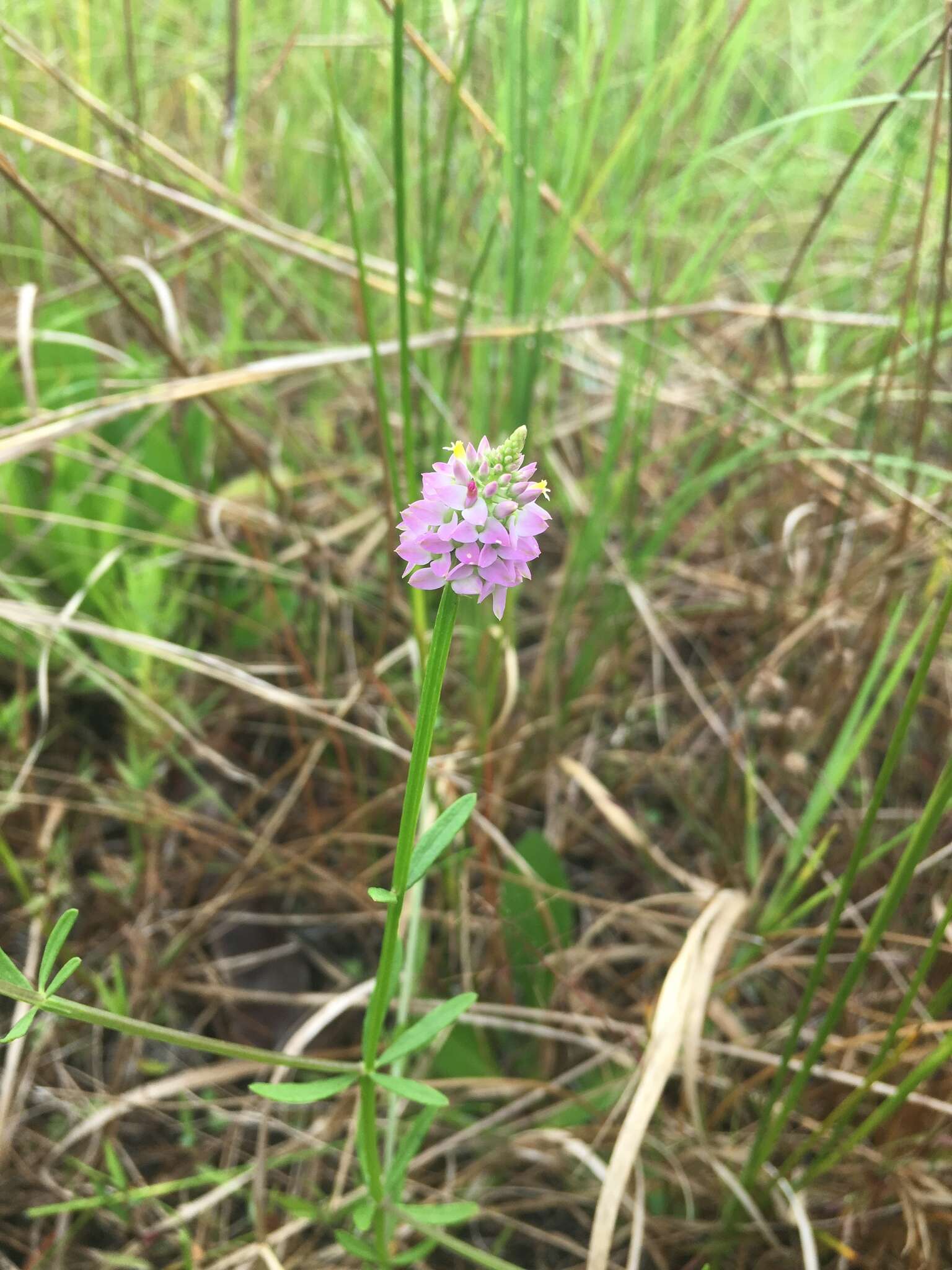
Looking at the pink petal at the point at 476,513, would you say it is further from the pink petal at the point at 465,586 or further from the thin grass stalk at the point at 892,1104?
the thin grass stalk at the point at 892,1104

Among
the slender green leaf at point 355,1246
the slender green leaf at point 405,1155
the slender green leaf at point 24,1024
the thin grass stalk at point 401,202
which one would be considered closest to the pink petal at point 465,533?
the thin grass stalk at point 401,202

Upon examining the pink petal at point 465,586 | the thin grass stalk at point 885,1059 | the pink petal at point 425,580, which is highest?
the pink petal at point 465,586

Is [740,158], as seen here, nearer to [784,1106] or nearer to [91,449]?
[91,449]

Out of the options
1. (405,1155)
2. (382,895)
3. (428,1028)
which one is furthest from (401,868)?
(405,1155)

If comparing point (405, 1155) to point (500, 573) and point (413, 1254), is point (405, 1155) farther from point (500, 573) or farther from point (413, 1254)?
point (500, 573)

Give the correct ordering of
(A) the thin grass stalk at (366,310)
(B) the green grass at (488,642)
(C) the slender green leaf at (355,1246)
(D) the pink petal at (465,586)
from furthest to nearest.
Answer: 1. (B) the green grass at (488,642)
2. (A) the thin grass stalk at (366,310)
3. (C) the slender green leaf at (355,1246)
4. (D) the pink petal at (465,586)

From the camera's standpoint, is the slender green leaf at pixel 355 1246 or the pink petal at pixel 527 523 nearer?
the pink petal at pixel 527 523

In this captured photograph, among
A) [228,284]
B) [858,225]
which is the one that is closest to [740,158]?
[858,225]
